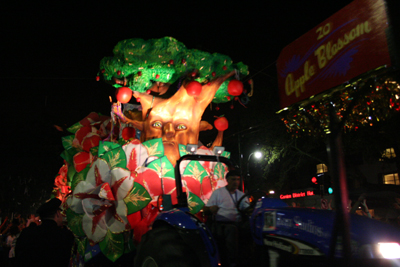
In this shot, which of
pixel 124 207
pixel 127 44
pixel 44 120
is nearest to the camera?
pixel 124 207

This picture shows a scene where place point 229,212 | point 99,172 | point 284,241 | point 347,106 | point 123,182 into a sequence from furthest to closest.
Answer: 1. point 99,172
2. point 123,182
3. point 229,212
4. point 284,241
5. point 347,106

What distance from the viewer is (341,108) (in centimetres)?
300

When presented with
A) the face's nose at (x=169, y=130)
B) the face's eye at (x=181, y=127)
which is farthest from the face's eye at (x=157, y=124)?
the face's eye at (x=181, y=127)

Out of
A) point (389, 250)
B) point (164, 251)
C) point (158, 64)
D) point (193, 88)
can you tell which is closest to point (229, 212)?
point (164, 251)

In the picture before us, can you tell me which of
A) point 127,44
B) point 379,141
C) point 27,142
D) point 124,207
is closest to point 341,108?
point 124,207

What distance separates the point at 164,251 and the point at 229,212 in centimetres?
114

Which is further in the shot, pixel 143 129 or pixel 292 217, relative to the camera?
pixel 143 129

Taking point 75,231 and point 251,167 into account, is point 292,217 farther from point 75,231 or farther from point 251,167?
point 251,167

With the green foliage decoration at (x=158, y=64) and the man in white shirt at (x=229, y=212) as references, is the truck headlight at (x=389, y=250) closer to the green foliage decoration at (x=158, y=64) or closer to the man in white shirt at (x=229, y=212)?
the man in white shirt at (x=229, y=212)

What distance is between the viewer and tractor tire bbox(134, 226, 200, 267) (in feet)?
11.3

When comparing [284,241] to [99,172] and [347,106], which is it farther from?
[99,172]

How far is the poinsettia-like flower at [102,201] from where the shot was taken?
5.81 m

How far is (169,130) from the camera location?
779cm

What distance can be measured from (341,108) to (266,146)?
16.2 m
